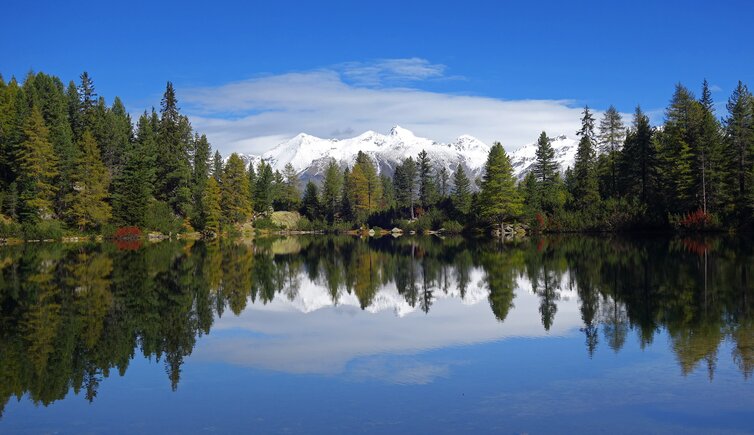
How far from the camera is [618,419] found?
9.86 metres

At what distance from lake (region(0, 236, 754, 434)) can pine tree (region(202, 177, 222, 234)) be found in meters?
61.5

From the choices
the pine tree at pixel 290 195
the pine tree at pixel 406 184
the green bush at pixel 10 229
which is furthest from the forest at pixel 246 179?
the pine tree at pixel 290 195

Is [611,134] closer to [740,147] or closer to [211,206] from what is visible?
[740,147]

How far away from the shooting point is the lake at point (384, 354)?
1033 cm

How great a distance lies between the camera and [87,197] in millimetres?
75125

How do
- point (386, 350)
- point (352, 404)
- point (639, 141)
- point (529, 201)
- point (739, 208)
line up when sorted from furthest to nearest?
point (529, 201), point (639, 141), point (739, 208), point (386, 350), point (352, 404)

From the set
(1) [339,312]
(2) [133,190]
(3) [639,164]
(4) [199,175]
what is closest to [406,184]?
(4) [199,175]

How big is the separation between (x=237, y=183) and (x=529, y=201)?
1714 inches

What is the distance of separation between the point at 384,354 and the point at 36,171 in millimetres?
67903

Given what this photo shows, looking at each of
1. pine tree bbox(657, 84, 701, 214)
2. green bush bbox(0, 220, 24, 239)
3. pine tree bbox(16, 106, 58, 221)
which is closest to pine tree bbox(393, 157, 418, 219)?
pine tree bbox(657, 84, 701, 214)

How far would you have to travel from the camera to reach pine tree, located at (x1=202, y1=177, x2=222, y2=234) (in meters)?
90.8

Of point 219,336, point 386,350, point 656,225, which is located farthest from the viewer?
point 656,225

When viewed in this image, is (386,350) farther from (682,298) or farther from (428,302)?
(682,298)

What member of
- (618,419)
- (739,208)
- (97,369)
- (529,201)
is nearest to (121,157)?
(529,201)
